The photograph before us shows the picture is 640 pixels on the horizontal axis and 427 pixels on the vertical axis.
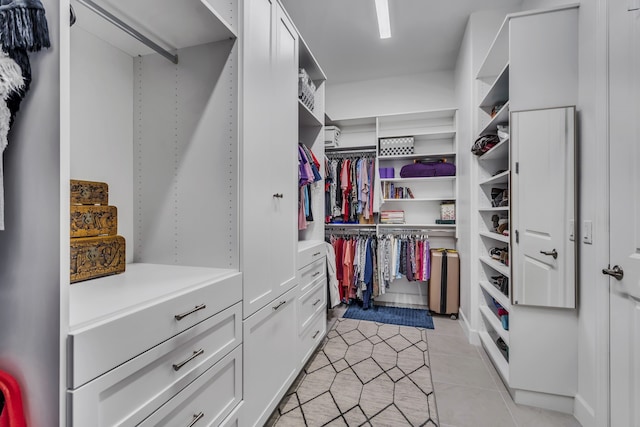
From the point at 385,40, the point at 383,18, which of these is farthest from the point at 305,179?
the point at 385,40

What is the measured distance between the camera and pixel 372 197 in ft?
12.1

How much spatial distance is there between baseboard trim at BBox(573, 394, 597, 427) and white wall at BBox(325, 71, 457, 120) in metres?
3.15

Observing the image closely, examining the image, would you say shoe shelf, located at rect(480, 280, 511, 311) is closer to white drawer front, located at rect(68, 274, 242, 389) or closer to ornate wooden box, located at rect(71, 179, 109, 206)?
white drawer front, located at rect(68, 274, 242, 389)

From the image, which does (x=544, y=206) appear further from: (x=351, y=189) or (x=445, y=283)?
(x=351, y=189)

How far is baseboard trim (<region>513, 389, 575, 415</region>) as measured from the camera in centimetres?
171

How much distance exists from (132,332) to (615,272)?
76.9 inches

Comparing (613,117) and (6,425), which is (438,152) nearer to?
(613,117)

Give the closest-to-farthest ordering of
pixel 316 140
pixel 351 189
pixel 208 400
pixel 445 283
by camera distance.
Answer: pixel 208 400 < pixel 316 140 < pixel 445 283 < pixel 351 189

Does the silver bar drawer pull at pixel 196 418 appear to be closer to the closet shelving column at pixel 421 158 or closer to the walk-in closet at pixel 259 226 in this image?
the walk-in closet at pixel 259 226

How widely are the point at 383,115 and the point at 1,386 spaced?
371cm

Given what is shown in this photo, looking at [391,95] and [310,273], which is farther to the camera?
[391,95]

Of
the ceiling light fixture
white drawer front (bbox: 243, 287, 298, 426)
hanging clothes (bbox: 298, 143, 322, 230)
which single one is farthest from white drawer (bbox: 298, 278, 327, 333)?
the ceiling light fixture

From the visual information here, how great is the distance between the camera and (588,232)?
5.07 feet

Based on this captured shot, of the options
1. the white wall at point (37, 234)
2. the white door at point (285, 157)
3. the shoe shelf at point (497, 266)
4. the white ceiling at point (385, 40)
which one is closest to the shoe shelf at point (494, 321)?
the shoe shelf at point (497, 266)
